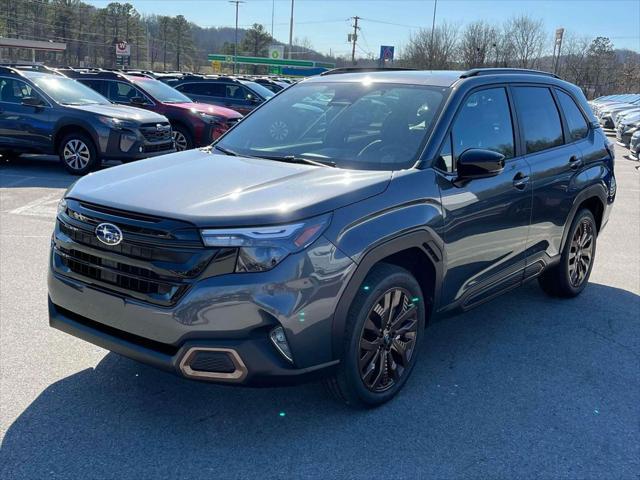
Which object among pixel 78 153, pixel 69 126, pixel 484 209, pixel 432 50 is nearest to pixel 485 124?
pixel 484 209

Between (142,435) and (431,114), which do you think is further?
(431,114)

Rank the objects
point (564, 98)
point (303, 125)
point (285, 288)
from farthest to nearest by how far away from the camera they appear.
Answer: point (564, 98) → point (303, 125) → point (285, 288)

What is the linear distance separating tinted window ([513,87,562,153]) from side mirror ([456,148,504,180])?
0.97 m

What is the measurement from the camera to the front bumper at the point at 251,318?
2.84 metres

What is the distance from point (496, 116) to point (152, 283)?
106 inches

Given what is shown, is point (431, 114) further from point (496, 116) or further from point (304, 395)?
point (304, 395)

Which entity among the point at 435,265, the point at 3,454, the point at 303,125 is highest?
the point at 303,125

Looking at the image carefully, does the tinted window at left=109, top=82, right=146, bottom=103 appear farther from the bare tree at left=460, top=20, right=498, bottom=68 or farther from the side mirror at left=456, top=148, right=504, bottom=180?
the bare tree at left=460, top=20, right=498, bottom=68

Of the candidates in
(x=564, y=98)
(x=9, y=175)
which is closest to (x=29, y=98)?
(x=9, y=175)

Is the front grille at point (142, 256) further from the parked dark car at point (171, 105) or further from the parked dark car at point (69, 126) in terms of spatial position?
the parked dark car at point (171, 105)

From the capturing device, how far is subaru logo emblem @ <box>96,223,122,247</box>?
3.03 m

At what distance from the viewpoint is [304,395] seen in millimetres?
3654

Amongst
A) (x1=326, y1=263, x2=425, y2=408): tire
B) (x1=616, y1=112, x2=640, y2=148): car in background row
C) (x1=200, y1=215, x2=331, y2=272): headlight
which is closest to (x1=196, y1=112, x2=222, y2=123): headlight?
(x1=326, y1=263, x2=425, y2=408): tire

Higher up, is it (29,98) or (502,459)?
(29,98)
